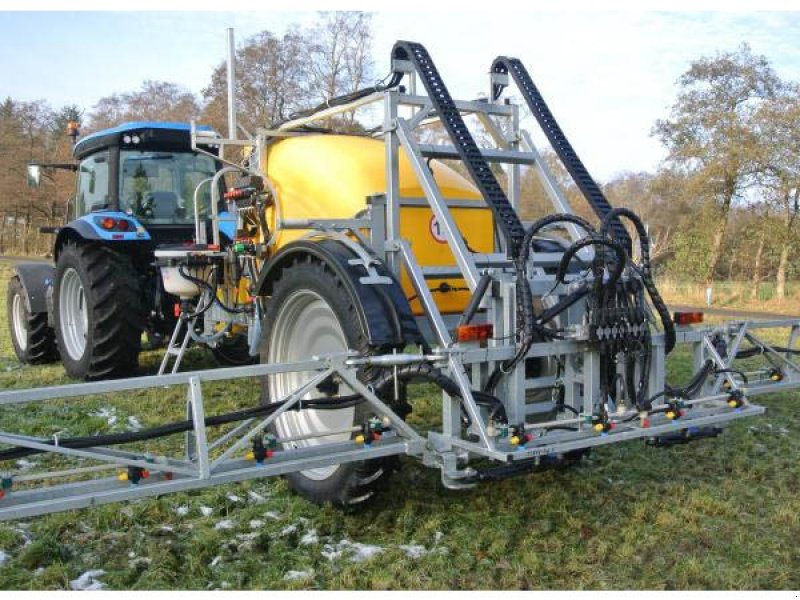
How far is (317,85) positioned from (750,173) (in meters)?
12.1

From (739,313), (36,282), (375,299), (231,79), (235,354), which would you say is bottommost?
(739,313)

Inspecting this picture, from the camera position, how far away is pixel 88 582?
3066mm

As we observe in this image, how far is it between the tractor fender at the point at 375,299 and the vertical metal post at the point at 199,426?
2.63 feet

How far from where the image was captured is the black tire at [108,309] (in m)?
6.42

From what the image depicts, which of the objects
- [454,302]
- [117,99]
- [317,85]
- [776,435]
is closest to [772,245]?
[317,85]

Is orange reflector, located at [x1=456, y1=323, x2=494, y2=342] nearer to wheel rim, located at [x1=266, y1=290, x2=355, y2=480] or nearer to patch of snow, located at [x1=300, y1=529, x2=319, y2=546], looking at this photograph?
wheel rim, located at [x1=266, y1=290, x2=355, y2=480]

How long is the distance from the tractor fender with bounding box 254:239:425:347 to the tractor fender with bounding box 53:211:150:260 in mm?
3132

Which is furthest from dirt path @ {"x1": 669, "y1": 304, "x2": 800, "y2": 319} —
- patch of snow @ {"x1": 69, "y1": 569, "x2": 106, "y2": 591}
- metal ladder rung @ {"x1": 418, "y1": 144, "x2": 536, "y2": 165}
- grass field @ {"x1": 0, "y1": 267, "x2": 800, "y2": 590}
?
patch of snow @ {"x1": 69, "y1": 569, "x2": 106, "y2": 591}

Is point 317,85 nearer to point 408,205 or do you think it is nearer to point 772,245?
point 772,245

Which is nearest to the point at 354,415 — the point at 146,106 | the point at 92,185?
the point at 92,185

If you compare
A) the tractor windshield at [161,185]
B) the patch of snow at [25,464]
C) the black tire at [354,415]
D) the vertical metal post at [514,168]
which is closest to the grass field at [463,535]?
the patch of snow at [25,464]

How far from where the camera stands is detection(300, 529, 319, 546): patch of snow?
346cm

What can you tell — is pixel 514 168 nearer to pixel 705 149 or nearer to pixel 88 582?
pixel 88 582

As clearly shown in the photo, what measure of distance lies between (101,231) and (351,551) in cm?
423
